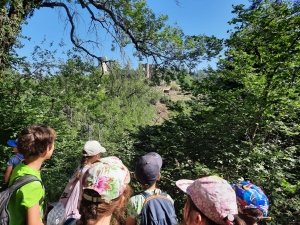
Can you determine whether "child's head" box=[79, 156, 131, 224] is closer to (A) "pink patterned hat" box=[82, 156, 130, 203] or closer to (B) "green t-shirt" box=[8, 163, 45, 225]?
(A) "pink patterned hat" box=[82, 156, 130, 203]

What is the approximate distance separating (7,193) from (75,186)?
892mm

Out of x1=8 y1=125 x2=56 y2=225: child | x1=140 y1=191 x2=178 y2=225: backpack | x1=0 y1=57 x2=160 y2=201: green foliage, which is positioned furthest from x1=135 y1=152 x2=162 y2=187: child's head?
x1=0 y1=57 x2=160 y2=201: green foliage

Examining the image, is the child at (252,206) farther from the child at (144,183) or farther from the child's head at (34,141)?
the child's head at (34,141)

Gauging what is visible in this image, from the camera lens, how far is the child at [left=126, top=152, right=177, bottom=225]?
1827mm

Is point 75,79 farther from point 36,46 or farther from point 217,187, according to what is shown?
point 217,187

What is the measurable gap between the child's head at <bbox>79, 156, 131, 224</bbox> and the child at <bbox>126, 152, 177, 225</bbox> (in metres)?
0.60

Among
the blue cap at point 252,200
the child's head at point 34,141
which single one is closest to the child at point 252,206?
the blue cap at point 252,200

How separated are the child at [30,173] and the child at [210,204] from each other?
1.02 meters

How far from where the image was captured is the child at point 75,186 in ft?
7.60

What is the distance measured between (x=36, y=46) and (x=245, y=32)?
7027 mm

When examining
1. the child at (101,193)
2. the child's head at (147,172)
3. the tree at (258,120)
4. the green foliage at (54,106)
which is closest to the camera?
A: the child at (101,193)

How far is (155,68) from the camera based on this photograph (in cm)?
944

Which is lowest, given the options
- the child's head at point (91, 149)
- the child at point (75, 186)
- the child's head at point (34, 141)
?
the child at point (75, 186)

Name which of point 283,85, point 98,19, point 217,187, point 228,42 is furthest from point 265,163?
point 98,19
